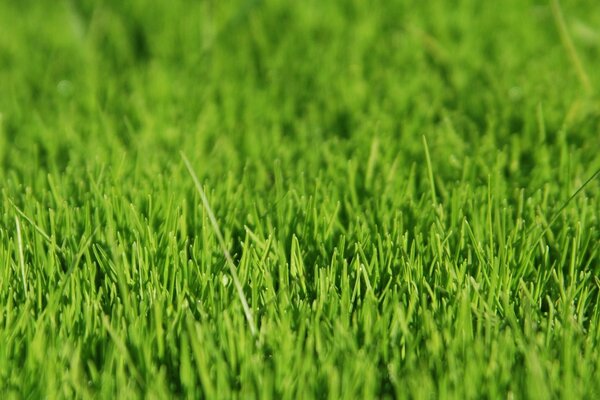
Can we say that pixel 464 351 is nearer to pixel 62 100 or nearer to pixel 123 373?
pixel 123 373

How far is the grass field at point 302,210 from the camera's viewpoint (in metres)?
A: 1.11

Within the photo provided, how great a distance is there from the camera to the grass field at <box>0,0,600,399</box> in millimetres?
1105

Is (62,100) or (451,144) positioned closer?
(451,144)

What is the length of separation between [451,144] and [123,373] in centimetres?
101

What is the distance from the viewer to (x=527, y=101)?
200cm

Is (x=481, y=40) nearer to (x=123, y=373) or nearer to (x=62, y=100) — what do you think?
(x=62, y=100)

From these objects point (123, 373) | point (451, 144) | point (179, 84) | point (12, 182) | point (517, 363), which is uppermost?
point (179, 84)

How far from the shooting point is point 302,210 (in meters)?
1.47

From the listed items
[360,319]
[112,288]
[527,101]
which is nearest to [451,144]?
[527,101]

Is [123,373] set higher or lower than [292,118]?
lower

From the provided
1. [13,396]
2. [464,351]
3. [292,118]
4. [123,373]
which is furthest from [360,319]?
[292,118]

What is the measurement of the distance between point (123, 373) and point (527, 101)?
1332mm

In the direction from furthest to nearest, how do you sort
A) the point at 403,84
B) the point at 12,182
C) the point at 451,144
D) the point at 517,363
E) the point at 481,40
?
A: the point at 481,40, the point at 403,84, the point at 451,144, the point at 12,182, the point at 517,363

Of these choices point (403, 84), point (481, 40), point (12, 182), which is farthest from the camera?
point (481, 40)
